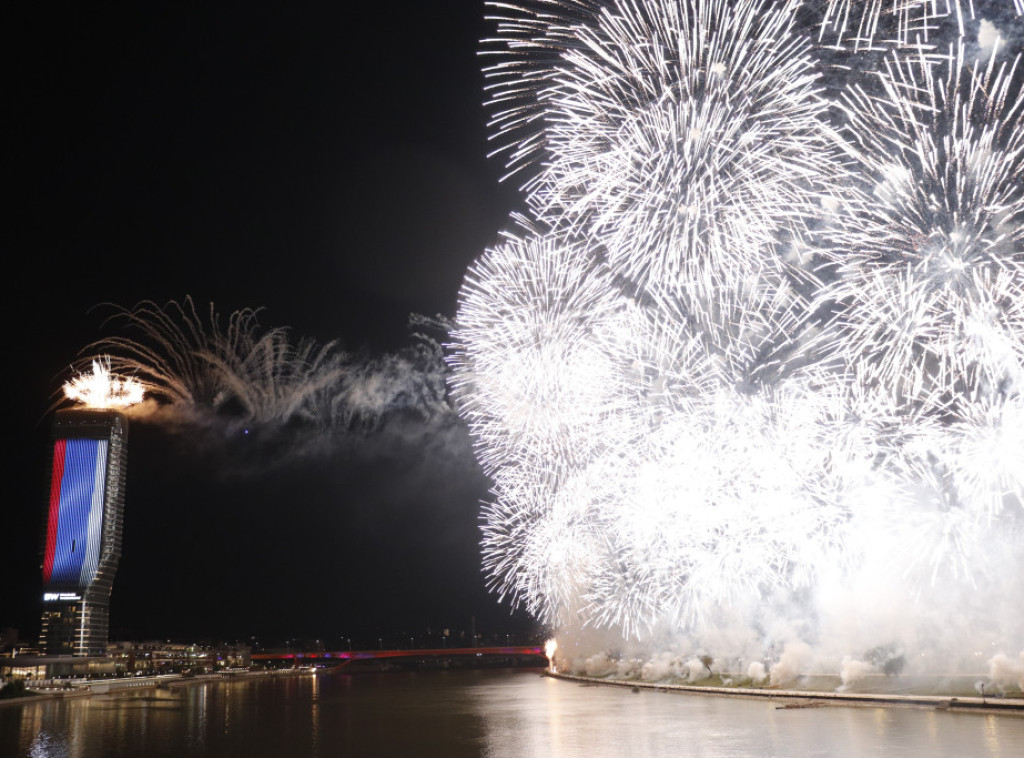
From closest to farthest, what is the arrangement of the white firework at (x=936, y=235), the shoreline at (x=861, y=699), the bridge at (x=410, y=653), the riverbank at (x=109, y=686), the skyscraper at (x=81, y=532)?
the white firework at (x=936, y=235)
the shoreline at (x=861, y=699)
the riverbank at (x=109, y=686)
the skyscraper at (x=81, y=532)
the bridge at (x=410, y=653)

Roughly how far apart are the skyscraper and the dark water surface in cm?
7315

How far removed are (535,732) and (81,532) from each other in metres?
101

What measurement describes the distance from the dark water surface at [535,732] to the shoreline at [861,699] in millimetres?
1131

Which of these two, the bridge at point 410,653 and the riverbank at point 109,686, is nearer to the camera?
the riverbank at point 109,686

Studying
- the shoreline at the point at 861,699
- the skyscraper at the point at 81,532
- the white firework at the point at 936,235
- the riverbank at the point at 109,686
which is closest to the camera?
the white firework at the point at 936,235

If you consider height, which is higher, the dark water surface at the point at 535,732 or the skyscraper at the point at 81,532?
the skyscraper at the point at 81,532

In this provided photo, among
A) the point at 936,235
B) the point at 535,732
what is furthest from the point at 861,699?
the point at 936,235

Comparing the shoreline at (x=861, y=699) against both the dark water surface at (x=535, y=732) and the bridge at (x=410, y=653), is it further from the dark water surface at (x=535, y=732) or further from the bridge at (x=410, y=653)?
the bridge at (x=410, y=653)

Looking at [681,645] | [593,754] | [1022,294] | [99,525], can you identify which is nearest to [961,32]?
[1022,294]

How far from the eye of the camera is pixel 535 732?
26.6 m

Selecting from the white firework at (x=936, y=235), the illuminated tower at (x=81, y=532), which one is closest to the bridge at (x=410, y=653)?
the illuminated tower at (x=81, y=532)

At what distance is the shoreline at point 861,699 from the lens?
27.0 m

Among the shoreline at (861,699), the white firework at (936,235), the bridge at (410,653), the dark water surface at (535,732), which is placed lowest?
the bridge at (410,653)

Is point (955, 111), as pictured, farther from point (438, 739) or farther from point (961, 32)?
point (438, 739)
